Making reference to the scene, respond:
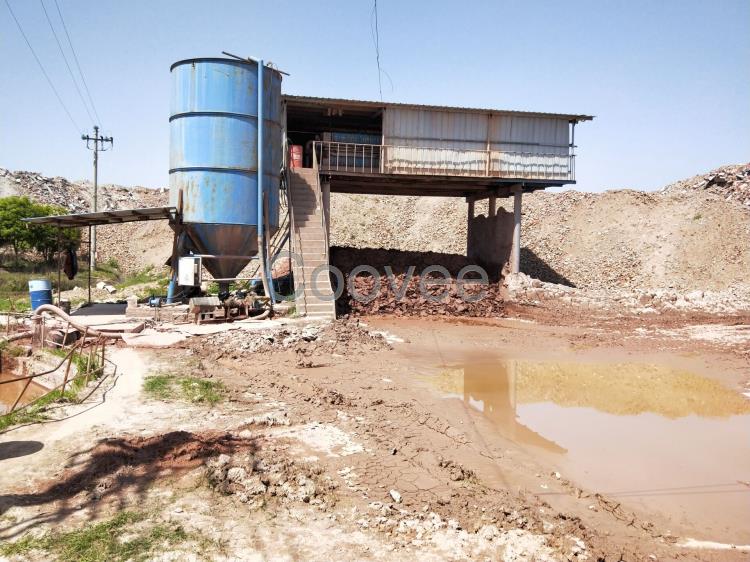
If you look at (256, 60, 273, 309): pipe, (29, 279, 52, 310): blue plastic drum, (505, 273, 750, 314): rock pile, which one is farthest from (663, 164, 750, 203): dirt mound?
(29, 279, 52, 310): blue plastic drum

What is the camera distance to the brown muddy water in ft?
17.2

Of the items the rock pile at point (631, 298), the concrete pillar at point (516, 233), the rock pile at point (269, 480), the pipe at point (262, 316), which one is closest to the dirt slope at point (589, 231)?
the rock pile at point (631, 298)

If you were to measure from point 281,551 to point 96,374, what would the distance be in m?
6.25

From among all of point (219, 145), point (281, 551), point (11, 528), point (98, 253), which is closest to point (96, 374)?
point (11, 528)

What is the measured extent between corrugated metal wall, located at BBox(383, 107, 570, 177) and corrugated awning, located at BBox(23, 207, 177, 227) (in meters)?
7.17

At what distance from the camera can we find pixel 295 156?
18.5m

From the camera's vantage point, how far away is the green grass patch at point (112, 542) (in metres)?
3.82

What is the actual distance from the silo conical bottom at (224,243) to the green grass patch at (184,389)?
680 cm

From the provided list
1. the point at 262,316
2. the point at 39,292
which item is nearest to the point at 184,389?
the point at 262,316

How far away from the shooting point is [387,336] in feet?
43.9

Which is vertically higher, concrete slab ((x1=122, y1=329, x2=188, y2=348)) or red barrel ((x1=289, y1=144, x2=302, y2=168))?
red barrel ((x1=289, y1=144, x2=302, y2=168))

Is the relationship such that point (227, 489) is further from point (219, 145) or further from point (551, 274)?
point (551, 274)

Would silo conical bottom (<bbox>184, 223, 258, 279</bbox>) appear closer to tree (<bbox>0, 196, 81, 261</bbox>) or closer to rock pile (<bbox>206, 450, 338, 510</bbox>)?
rock pile (<bbox>206, 450, 338, 510</bbox>)

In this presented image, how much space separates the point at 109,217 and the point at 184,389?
8651 millimetres
